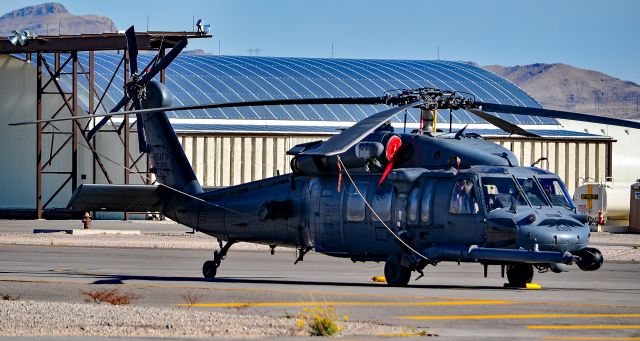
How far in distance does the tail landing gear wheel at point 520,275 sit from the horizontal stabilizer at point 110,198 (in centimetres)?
913

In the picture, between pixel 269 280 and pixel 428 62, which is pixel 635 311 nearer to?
pixel 269 280

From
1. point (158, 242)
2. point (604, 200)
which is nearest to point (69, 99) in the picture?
point (158, 242)

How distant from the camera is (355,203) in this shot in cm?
2462

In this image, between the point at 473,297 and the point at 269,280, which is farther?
the point at 269,280

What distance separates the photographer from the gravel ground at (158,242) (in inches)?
1644

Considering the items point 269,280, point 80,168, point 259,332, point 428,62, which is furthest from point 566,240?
point 428,62

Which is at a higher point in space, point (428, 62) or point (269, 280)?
point (428, 62)

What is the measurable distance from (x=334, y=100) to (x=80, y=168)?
45546mm

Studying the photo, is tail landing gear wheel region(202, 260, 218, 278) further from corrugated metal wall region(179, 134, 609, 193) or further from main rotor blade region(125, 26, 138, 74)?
corrugated metal wall region(179, 134, 609, 193)

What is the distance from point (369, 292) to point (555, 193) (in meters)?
4.34

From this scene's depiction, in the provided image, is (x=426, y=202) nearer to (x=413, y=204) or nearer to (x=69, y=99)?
(x=413, y=204)

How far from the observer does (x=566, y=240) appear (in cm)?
2209

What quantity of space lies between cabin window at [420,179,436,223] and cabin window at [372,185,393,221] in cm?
74

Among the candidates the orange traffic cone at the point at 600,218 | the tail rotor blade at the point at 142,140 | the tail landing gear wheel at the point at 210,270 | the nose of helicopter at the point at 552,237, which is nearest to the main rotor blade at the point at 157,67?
the tail rotor blade at the point at 142,140
